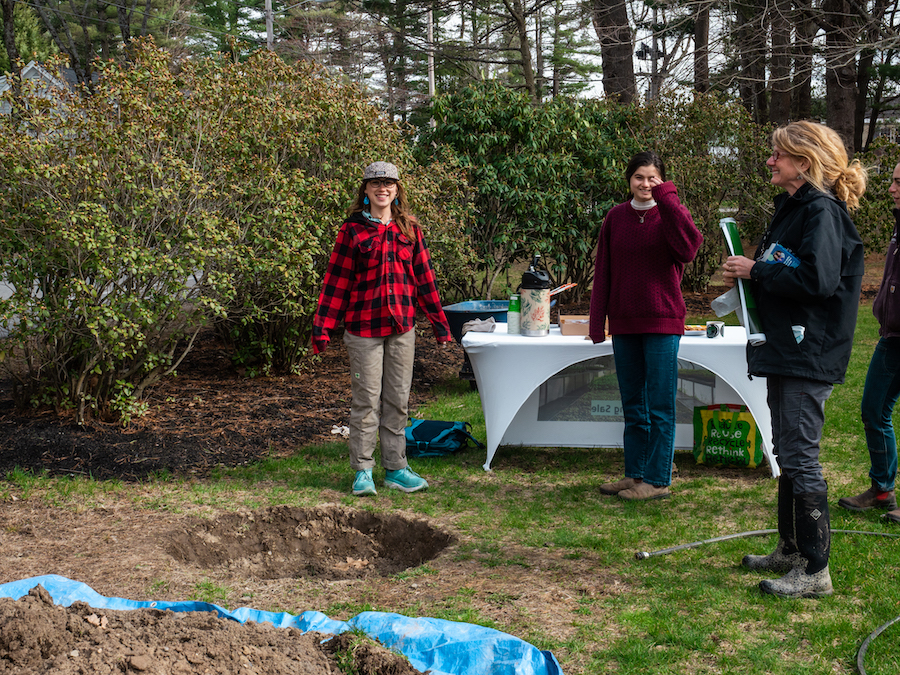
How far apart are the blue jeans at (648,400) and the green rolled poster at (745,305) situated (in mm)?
1187

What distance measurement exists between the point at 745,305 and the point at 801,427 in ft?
1.74

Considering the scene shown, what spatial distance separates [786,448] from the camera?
334 cm

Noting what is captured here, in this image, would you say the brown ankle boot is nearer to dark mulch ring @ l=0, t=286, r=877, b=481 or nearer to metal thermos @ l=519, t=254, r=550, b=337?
metal thermos @ l=519, t=254, r=550, b=337

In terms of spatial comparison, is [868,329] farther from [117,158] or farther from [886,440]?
[117,158]

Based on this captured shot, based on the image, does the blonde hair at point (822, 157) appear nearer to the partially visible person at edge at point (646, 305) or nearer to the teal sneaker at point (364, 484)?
the partially visible person at edge at point (646, 305)

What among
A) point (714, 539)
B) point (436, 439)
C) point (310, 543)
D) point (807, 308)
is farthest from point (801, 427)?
point (436, 439)

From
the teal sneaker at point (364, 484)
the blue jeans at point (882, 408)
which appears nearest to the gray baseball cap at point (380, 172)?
the teal sneaker at point (364, 484)

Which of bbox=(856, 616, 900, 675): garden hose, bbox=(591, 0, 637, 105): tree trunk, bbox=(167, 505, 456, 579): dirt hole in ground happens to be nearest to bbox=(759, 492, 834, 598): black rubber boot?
bbox=(856, 616, 900, 675): garden hose

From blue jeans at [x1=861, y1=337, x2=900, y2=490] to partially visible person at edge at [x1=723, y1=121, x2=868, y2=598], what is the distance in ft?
3.95

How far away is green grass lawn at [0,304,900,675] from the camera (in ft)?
9.88

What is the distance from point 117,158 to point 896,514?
17.4 ft

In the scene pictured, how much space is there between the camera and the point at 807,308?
10.6 ft

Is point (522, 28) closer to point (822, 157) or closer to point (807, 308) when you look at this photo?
point (822, 157)

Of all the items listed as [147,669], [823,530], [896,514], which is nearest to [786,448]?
[823,530]
